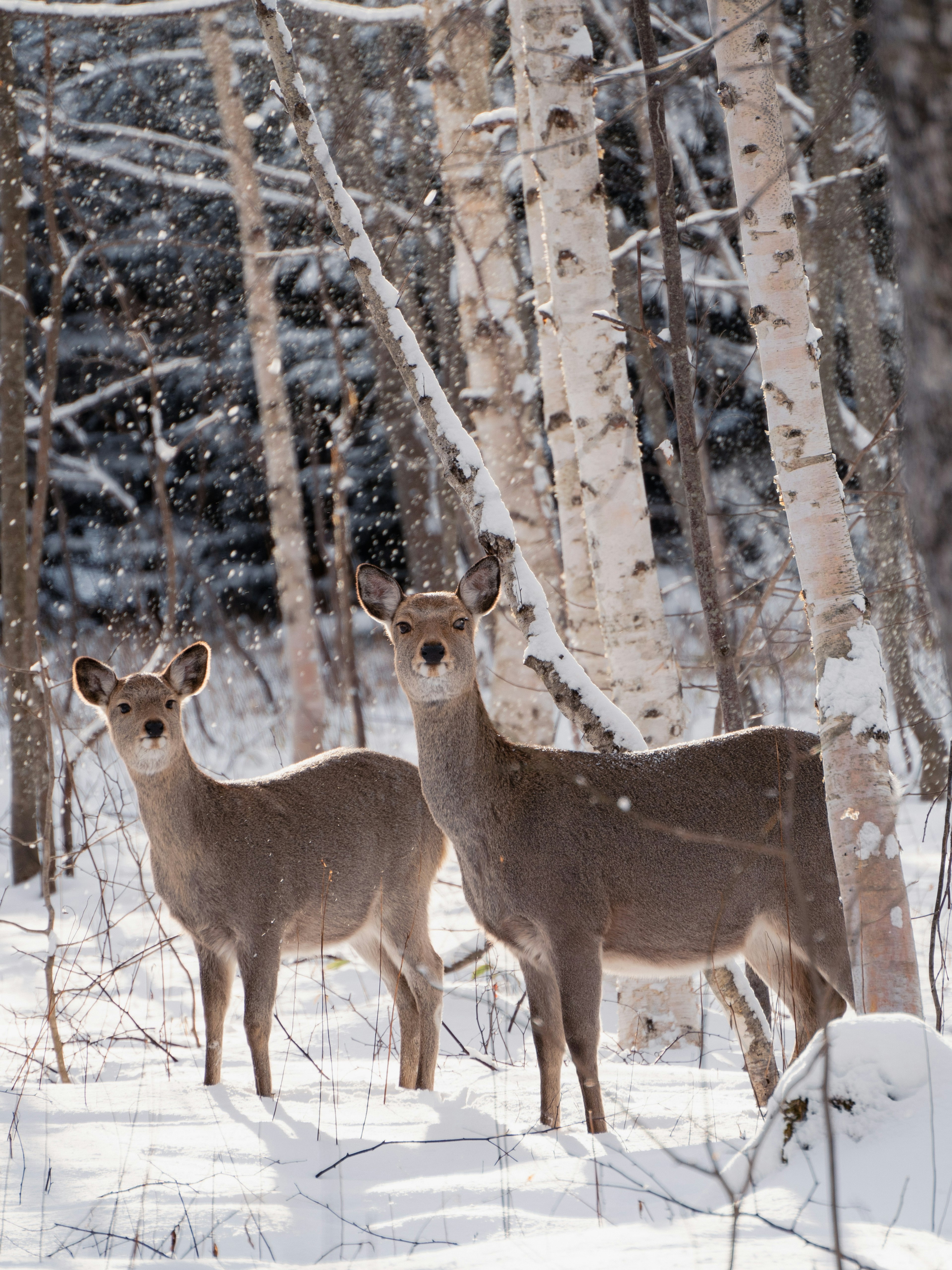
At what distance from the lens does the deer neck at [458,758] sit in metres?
4.55

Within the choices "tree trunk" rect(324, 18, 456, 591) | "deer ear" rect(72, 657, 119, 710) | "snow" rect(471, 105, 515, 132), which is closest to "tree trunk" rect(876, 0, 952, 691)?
"deer ear" rect(72, 657, 119, 710)

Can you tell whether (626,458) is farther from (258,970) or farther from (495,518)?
(258,970)

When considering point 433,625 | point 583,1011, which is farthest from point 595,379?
point 583,1011

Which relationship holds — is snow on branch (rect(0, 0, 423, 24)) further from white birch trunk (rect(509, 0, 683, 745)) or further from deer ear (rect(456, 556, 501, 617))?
deer ear (rect(456, 556, 501, 617))

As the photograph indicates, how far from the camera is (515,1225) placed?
2822mm

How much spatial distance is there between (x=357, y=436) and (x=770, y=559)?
6.69 meters

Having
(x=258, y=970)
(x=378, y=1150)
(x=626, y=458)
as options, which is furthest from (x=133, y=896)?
(x=378, y=1150)

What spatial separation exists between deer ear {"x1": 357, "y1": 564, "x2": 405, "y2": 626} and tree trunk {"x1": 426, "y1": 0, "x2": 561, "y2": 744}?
3039 millimetres

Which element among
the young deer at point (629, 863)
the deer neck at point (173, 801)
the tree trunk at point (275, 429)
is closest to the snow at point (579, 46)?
the young deer at point (629, 863)

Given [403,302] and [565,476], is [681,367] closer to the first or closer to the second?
[565,476]

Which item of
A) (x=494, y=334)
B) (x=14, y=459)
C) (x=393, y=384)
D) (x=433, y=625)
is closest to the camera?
(x=433, y=625)

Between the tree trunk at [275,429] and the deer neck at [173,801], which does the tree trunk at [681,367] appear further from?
the tree trunk at [275,429]

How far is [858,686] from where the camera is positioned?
12.7ft

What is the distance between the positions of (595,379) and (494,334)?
2.72 m
